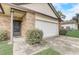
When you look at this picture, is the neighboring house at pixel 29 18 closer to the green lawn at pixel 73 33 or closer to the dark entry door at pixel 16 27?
the dark entry door at pixel 16 27

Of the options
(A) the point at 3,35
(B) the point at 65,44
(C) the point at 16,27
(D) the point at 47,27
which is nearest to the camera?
(A) the point at 3,35

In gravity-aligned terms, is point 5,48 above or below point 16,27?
below

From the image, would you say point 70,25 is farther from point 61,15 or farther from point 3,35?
point 3,35

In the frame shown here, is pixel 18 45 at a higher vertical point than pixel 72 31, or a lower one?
lower

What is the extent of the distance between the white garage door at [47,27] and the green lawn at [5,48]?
2.31 ft

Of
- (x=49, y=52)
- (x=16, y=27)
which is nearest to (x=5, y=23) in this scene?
(x=16, y=27)

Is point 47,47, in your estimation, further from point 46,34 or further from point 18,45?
point 18,45

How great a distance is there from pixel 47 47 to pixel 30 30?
504 millimetres

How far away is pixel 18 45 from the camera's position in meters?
2.47

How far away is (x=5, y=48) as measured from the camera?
244 cm

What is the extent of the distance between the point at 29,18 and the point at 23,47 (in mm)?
616

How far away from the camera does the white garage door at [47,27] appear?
8.73ft

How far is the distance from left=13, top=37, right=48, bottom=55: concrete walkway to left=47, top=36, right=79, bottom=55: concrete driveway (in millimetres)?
252

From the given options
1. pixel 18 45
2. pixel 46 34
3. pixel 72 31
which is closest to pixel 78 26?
pixel 72 31
